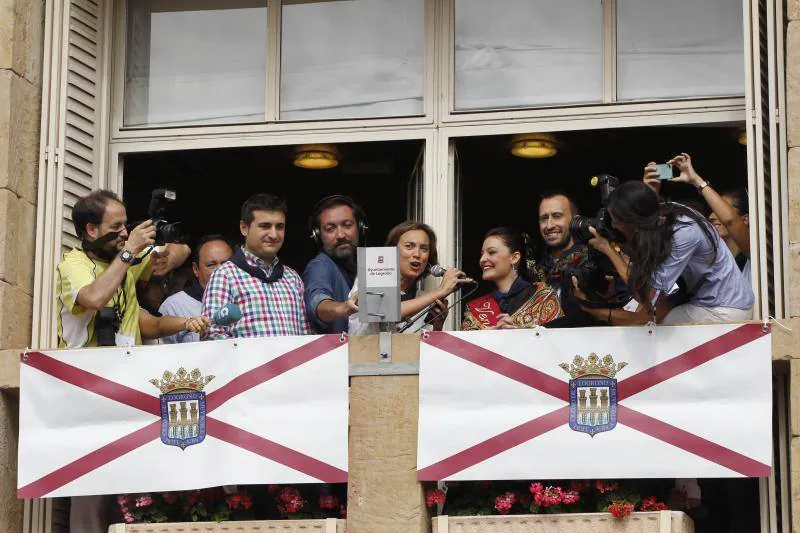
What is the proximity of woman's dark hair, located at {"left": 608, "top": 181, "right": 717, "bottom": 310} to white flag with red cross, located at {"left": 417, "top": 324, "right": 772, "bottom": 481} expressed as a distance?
388mm

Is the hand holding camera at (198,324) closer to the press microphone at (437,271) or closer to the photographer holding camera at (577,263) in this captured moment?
the press microphone at (437,271)

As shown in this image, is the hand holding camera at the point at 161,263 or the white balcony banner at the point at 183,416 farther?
the hand holding camera at the point at 161,263

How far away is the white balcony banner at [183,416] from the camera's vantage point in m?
9.68

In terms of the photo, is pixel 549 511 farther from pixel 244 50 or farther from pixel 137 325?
pixel 244 50

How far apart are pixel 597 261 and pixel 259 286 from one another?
189 cm

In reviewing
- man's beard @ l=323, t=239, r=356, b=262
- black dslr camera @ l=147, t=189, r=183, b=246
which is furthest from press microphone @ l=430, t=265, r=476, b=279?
black dslr camera @ l=147, t=189, r=183, b=246

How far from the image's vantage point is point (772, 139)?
32.3 ft

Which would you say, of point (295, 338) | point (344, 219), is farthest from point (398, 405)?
point (344, 219)

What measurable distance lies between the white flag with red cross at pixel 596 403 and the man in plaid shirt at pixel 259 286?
37.1 inches

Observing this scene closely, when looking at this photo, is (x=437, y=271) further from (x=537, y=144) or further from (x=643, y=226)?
(x=537, y=144)

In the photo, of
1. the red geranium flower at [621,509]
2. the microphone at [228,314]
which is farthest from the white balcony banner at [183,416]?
the red geranium flower at [621,509]

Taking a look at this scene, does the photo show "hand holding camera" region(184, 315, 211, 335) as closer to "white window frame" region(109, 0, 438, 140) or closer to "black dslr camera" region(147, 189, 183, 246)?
"black dslr camera" region(147, 189, 183, 246)

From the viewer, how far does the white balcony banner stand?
968 centimetres

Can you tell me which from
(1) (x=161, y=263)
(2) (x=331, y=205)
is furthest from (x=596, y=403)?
(1) (x=161, y=263)
